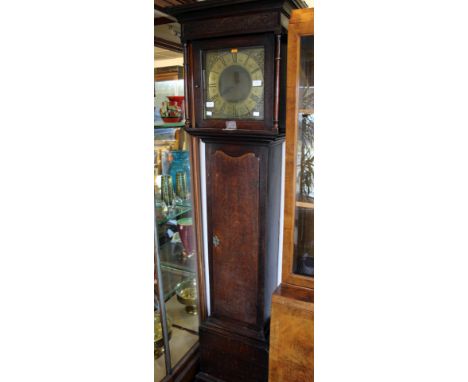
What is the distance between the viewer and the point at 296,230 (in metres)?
1.28

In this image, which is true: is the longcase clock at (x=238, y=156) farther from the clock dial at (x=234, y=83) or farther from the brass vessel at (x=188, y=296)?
the brass vessel at (x=188, y=296)

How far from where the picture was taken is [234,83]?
4.73ft

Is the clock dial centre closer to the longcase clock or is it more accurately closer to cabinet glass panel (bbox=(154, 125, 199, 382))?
the longcase clock

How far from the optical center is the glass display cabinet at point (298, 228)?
3.70 ft

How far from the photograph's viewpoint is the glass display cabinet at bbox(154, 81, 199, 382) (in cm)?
163

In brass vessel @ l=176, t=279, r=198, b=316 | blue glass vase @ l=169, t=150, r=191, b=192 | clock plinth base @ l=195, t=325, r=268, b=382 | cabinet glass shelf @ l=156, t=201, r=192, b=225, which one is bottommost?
clock plinth base @ l=195, t=325, r=268, b=382

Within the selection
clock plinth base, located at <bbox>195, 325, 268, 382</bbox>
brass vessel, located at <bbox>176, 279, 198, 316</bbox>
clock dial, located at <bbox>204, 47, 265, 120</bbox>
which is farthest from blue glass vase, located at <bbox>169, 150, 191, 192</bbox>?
clock plinth base, located at <bbox>195, 325, 268, 382</bbox>

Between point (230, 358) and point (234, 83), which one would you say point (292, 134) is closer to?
point (234, 83)

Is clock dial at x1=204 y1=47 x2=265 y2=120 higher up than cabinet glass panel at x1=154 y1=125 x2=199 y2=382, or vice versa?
clock dial at x1=204 y1=47 x2=265 y2=120

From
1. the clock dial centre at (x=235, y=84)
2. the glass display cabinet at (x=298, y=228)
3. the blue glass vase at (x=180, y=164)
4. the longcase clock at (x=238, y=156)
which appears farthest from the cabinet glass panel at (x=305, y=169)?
the blue glass vase at (x=180, y=164)

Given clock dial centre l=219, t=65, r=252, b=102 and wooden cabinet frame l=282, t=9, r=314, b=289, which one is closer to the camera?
wooden cabinet frame l=282, t=9, r=314, b=289
